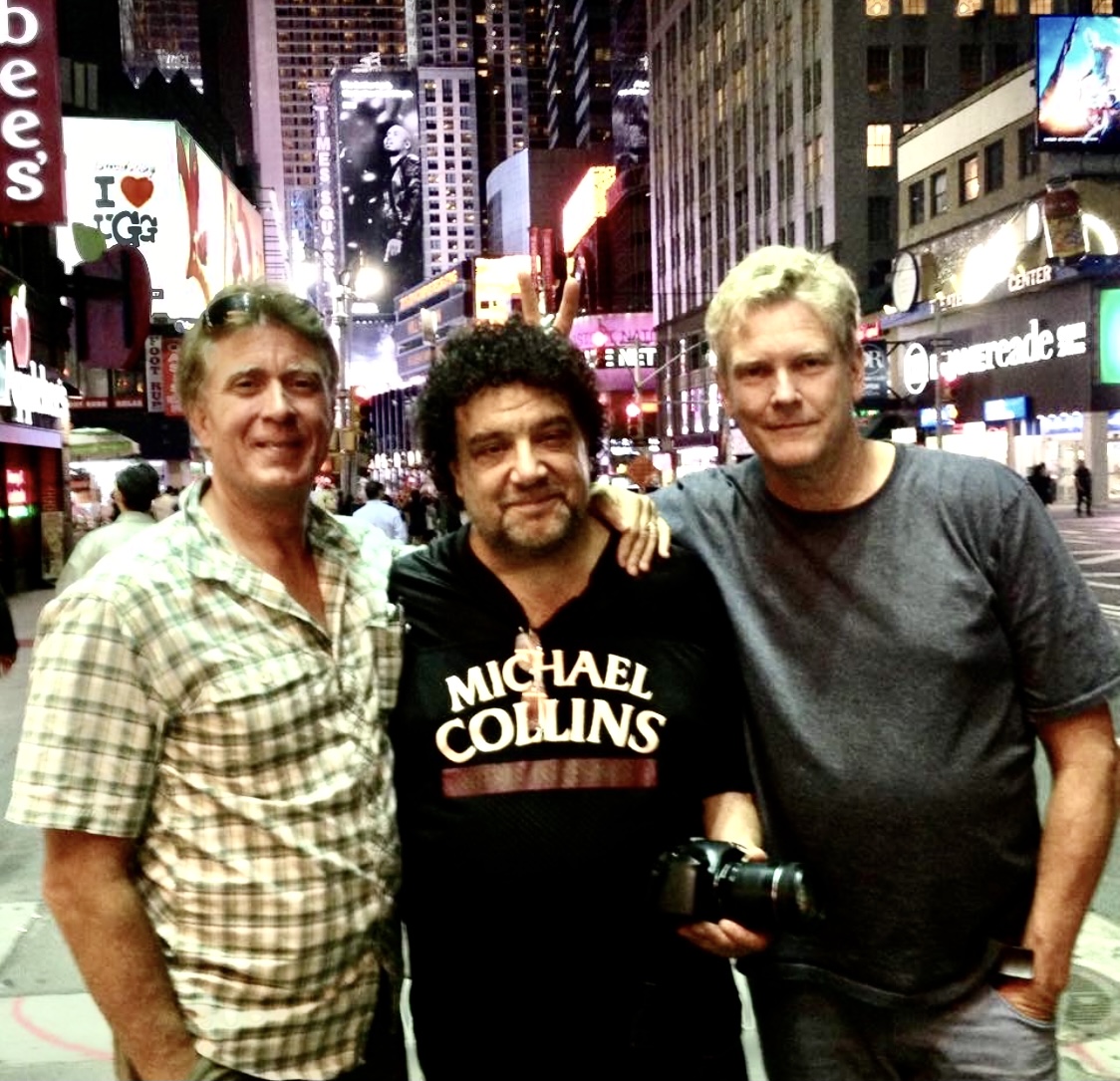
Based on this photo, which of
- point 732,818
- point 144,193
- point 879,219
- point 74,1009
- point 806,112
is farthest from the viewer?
point 806,112

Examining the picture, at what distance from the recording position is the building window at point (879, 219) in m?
54.0

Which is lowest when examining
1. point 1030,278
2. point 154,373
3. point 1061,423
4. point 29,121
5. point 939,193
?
point 1061,423

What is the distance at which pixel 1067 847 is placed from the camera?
2.31m

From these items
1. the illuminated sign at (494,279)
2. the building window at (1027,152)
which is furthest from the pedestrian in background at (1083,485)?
the illuminated sign at (494,279)

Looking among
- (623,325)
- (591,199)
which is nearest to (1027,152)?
(623,325)

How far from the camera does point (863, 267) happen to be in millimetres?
54219

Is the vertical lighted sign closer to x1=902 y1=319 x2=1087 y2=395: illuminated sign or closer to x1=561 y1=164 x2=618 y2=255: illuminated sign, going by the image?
x1=902 y1=319 x2=1087 y2=395: illuminated sign

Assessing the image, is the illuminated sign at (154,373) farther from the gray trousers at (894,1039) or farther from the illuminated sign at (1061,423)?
the gray trousers at (894,1039)

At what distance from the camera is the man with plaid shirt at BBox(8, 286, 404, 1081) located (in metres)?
2.04

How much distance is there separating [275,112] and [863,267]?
55.5 metres

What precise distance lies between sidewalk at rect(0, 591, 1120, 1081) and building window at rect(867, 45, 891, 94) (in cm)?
5505

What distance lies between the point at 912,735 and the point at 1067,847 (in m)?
0.40

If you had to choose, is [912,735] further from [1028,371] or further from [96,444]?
[1028,371]

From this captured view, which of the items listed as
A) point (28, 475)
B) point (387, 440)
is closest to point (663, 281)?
point (28, 475)
